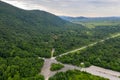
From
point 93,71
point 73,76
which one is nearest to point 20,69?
point 73,76

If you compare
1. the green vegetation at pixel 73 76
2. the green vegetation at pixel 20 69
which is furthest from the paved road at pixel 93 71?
the green vegetation at pixel 73 76

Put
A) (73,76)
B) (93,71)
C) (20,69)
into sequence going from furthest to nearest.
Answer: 1. (93,71)
2. (20,69)
3. (73,76)

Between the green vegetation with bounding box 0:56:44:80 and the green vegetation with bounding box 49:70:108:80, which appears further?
the green vegetation with bounding box 0:56:44:80

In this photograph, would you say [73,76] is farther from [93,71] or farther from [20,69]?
[20,69]

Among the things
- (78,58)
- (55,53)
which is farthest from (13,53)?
(78,58)

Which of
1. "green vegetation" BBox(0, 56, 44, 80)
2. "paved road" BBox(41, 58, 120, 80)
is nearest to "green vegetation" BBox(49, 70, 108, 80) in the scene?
"paved road" BBox(41, 58, 120, 80)

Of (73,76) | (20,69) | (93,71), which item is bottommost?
(93,71)

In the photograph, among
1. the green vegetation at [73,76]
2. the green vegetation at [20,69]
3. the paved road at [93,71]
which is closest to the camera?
the green vegetation at [73,76]

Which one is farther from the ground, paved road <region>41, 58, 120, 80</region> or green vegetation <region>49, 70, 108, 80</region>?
green vegetation <region>49, 70, 108, 80</region>

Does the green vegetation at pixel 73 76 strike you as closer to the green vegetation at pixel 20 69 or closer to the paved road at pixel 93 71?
the paved road at pixel 93 71

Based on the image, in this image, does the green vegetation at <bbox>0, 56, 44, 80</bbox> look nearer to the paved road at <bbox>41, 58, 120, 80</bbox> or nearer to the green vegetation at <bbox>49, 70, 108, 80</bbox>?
the paved road at <bbox>41, 58, 120, 80</bbox>

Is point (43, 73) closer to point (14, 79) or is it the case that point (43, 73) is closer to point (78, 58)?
point (14, 79)
